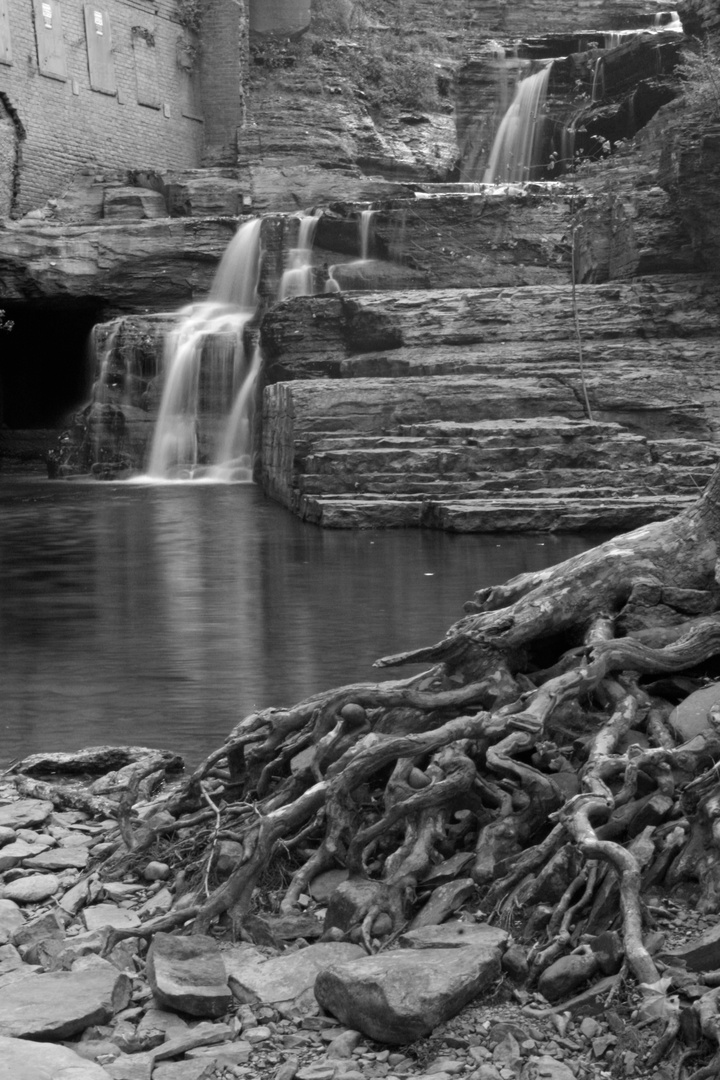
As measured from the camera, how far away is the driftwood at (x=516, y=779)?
3574 millimetres

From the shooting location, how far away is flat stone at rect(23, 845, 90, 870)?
4.50 metres

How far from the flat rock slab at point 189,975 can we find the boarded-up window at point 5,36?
35.0 m

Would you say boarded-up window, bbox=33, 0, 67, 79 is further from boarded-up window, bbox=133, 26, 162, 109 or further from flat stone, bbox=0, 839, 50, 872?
flat stone, bbox=0, 839, 50, 872

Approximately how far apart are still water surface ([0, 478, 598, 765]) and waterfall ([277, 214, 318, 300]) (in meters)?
9.76

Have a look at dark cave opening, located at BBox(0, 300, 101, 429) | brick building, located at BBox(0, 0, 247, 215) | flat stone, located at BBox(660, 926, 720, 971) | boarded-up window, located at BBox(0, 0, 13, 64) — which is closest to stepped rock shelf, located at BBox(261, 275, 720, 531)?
flat stone, located at BBox(660, 926, 720, 971)

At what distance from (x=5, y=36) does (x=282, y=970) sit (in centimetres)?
3542

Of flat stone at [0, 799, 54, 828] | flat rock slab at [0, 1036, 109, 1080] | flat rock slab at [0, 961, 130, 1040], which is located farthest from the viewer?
flat stone at [0, 799, 54, 828]

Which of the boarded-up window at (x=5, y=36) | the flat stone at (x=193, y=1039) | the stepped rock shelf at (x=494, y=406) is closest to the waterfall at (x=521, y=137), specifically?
the boarded-up window at (x=5, y=36)

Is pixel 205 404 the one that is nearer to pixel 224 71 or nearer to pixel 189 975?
pixel 224 71

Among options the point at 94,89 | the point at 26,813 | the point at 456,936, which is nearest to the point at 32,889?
the point at 26,813

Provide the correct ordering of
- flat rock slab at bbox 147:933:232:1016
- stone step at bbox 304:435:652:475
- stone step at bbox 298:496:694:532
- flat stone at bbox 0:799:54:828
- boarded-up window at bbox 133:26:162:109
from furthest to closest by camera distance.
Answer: boarded-up window at bbox 133:26:162:109 < stone step at bbox 304:435:652:475 < stone step at bbox 298:496:694:532 < flat stone at bbox 0:799:54:828 < flat rock slab at bbox 147:933:232:1016

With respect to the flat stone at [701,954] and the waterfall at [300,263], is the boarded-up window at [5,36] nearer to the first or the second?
the waterfall at [300,263]

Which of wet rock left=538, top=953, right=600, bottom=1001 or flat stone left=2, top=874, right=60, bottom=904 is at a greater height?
wet rock left=538, top=953, right=600, bottom=1001

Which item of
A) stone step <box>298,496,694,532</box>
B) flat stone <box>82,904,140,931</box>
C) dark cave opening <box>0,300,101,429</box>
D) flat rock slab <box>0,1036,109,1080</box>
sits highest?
dark cave opening <box>0,300,101,429</box>
